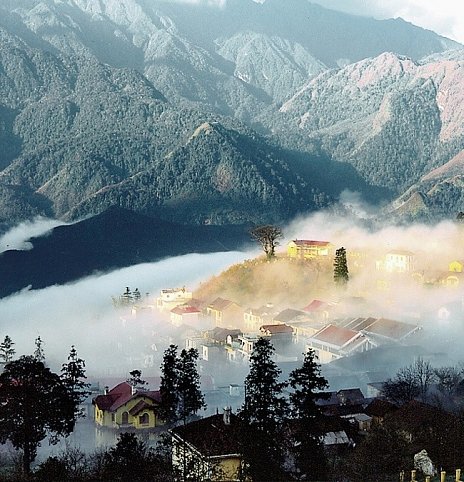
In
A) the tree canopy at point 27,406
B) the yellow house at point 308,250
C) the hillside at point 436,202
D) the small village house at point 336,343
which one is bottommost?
the tree canopy at point 27,406

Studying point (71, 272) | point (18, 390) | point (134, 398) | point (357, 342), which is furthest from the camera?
point (71, 272)

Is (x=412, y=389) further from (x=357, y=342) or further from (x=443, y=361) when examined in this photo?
(x=357, y=342)

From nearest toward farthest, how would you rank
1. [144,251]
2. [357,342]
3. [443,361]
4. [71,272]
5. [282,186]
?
[443,361]
[357,342]
[71,272]
[144,251]
[282,186]

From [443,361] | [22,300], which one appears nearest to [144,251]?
[22,300]

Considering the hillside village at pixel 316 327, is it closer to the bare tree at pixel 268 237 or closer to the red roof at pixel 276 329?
the red roof at pixel 276 329

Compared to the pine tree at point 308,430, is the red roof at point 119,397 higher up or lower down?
higher up

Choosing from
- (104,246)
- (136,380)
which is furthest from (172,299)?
(104,246)

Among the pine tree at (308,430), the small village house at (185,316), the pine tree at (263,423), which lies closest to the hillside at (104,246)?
the small village house at (185,316)
